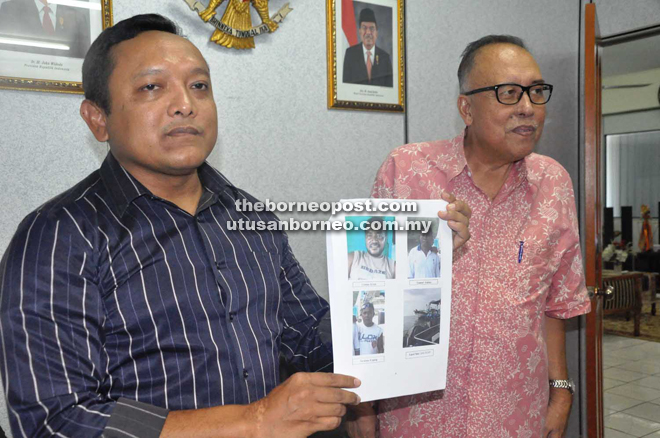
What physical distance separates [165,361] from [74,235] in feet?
0.93

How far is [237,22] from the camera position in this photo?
1901mm

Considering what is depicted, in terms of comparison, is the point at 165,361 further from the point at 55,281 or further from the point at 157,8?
the point at 157,8

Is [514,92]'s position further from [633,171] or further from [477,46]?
[633,171]

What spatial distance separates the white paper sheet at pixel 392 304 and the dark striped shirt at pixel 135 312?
223 mm

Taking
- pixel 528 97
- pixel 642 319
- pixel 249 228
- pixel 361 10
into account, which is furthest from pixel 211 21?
pixel 642 319

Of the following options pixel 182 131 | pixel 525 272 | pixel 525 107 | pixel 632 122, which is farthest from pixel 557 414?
pixel 632 122

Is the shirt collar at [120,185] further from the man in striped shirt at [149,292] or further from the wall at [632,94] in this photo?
the wall at [632,94]

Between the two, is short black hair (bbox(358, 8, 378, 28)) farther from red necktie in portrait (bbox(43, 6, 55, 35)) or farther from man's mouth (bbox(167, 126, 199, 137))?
man's mouth (bbox(167, 126, 199, 137))

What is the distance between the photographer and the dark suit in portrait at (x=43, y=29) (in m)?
1.53

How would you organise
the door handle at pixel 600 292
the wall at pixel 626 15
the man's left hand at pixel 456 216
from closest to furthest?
the man's left hand at pixel 456 216, the door handle at pixel 600 292, the wall at pixel 626 15

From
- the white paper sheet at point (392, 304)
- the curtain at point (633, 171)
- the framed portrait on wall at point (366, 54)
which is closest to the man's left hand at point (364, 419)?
the white paper sheet at point (392, 304)

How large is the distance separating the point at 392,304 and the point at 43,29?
135cm

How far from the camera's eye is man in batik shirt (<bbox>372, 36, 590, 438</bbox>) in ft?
4.62

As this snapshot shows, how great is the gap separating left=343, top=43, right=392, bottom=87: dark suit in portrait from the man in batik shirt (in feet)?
2.15
